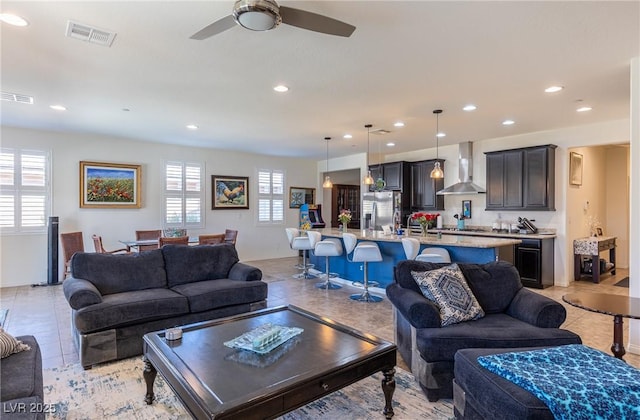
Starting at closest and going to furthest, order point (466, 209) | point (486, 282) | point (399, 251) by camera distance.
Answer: point (486, 282), point (399, 251), point (466, 209)

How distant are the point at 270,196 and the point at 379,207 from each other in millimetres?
2914

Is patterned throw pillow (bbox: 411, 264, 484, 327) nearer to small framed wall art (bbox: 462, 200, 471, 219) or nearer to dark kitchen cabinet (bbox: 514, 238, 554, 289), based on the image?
dark kitchen cabinet (bbox: 514, 238, 554, 289)

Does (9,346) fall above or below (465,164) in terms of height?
below

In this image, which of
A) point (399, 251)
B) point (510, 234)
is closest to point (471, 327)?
point (399, 251)

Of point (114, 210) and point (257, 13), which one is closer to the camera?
point (257, 13)

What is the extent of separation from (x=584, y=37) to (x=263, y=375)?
3.54m

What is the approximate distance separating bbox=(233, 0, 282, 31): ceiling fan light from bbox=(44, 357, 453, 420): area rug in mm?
2528

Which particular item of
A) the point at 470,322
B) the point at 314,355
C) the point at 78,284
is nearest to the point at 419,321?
the point at 470,322

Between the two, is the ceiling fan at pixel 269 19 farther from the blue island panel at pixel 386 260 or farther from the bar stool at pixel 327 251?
the bar stool at pixel 327 251

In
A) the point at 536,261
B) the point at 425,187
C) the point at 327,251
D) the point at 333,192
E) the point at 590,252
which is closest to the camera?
the point at 327,251

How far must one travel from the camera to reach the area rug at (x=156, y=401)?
2.30 metres

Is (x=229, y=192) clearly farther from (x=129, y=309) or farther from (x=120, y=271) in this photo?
(x=129, y=309)

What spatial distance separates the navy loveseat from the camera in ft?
9.87

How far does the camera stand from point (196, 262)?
4.23 m
